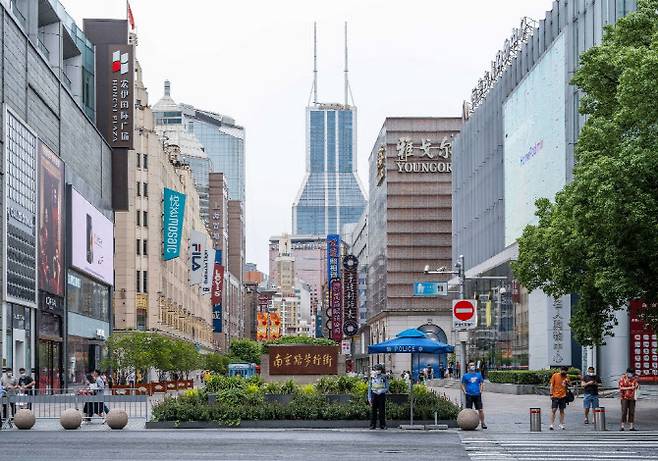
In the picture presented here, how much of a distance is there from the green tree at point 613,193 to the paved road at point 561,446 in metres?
5.64

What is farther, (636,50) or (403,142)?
(403,142)

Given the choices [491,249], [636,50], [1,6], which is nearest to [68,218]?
[1,6]

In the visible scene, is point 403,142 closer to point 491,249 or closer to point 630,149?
point 491,249

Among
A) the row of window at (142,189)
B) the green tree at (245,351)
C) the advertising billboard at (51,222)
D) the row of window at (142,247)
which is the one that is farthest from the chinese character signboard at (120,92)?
the green tree at (245,351)

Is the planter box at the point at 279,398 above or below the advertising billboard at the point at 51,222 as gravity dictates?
below

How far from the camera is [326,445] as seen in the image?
89.6ft

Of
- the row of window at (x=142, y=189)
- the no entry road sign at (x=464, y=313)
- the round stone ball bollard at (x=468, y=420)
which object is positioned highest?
the row of window at (x=142, y=189)

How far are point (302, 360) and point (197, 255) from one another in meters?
74.5

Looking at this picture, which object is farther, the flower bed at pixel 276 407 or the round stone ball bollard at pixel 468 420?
the flower bed at pixel 276 407

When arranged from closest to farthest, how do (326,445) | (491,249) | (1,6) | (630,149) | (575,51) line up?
(326,445), (630,149), (1,6), (575,51), (491,249)

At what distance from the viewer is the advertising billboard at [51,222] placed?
59.5 meters

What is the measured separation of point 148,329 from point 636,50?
73.6m

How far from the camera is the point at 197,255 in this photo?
13262 centimetres

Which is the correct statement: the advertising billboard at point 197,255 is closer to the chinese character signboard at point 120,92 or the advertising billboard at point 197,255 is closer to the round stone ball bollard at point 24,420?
the chinese character signboard at point 120,92
